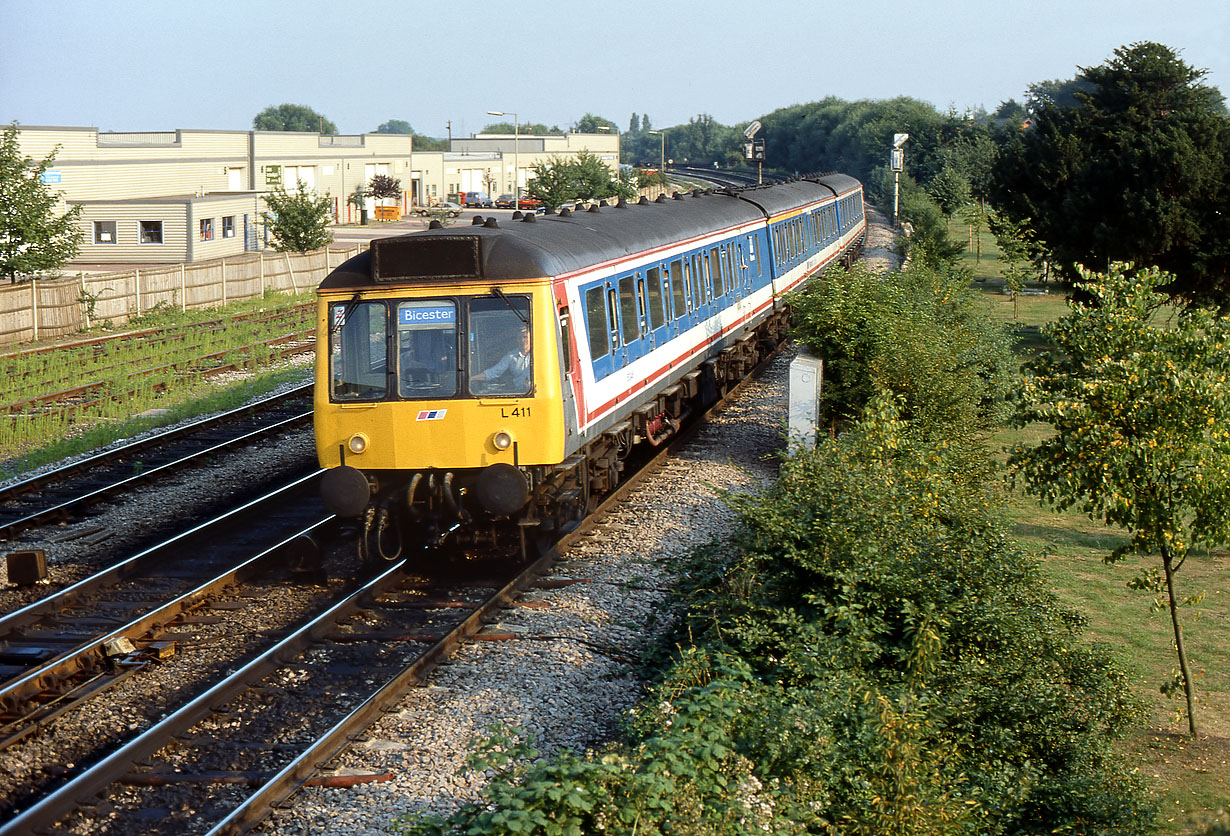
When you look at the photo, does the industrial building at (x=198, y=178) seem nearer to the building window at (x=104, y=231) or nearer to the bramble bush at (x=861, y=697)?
the building window at (x=104, y=231)

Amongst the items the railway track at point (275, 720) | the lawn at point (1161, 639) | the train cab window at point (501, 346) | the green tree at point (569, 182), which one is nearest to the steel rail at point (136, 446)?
the railway track at point (275, 720)

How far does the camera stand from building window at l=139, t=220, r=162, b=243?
50125mm

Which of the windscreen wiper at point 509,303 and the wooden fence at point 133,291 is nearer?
the windscreen wiper at point 509,303

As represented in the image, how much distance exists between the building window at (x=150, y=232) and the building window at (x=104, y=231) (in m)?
1.12

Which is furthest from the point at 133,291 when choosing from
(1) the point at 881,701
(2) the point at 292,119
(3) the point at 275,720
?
(2) the point at 292,119

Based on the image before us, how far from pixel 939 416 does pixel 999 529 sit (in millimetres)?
4714

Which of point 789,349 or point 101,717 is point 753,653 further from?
point 789,349

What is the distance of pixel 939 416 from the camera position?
1448cm

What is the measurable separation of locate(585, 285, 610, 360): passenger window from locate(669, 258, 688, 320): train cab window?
11.4ft

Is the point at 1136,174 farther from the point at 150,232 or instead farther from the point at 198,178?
the point at 198,178

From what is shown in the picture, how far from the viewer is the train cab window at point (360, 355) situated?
11.1 metres

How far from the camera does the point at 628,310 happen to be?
14.1 m

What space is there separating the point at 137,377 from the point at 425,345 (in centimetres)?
1387

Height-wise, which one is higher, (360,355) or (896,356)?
(360,355)
